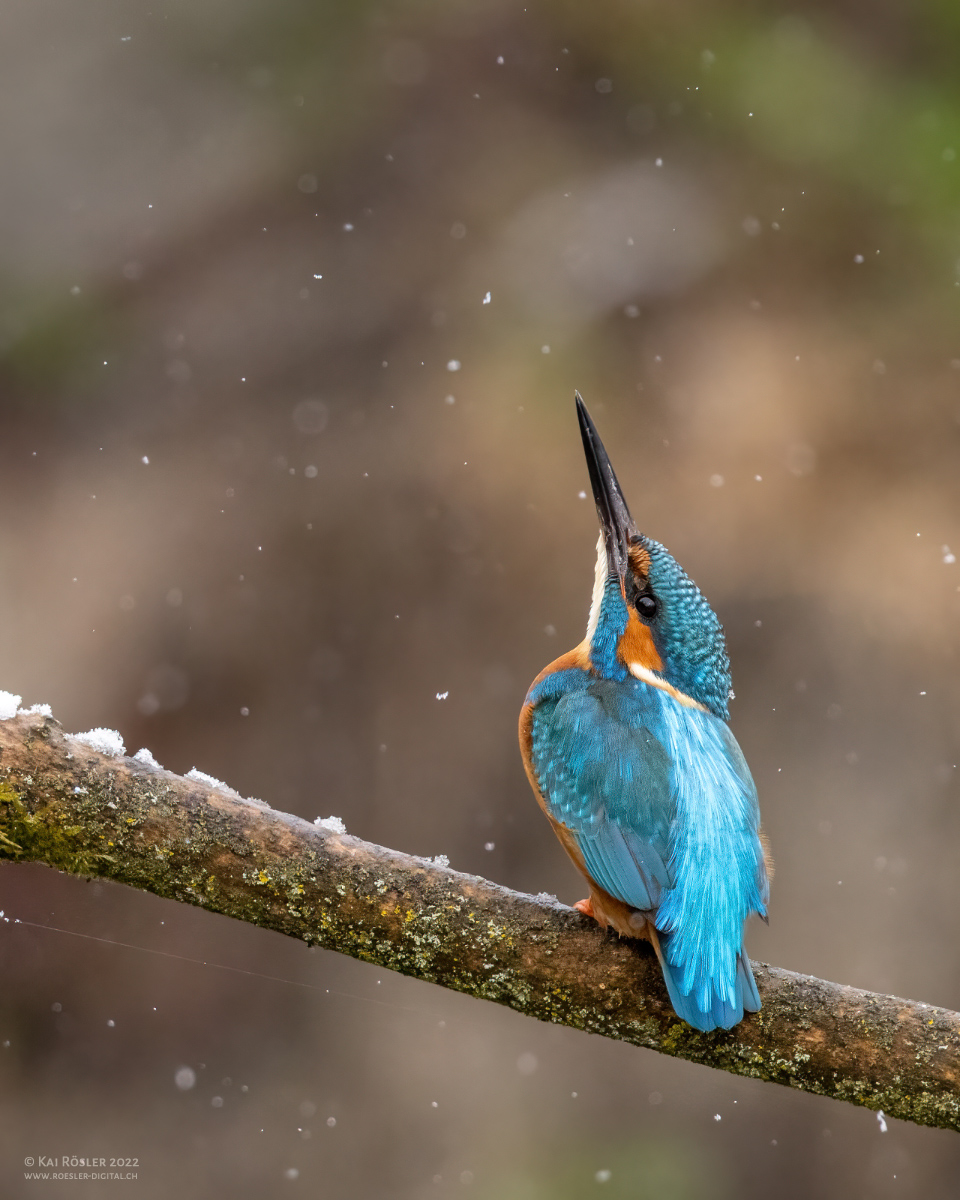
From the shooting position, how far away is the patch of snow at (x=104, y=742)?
1.68m

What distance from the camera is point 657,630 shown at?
2049 mm

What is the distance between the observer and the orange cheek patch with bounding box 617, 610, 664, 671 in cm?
202

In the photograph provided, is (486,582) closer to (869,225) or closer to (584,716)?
(869,225)

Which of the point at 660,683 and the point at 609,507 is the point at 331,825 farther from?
the point at 609,507

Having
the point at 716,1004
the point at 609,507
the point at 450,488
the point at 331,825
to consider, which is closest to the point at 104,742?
the point at 331,825

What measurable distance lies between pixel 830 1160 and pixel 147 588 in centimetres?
389

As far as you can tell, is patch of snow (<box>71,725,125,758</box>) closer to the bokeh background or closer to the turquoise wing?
the turquoise wing

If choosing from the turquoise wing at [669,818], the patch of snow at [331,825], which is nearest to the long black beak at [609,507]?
the turquoise wing at [669,818]

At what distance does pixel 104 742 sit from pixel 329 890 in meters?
0.43

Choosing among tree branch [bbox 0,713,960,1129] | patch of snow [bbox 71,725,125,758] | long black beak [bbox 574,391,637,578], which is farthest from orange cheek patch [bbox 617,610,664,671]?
patch of snow [bbox 71,725,125,758]

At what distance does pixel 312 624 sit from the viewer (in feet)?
16.2

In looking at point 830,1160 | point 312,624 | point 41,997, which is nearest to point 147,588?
point 312,624

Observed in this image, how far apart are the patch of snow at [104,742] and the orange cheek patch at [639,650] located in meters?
0.91

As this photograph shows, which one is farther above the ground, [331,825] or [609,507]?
[609,507]
